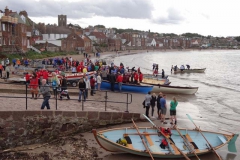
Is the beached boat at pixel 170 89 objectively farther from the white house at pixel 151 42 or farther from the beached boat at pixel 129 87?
the white house at pixel 151 42

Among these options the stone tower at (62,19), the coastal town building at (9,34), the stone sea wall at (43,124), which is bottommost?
the stone sea wall at (43,124)

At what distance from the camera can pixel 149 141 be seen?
439 inches

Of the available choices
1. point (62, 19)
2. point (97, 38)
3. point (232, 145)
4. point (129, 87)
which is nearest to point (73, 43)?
point (97, 38)

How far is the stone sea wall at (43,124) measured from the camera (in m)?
10.9

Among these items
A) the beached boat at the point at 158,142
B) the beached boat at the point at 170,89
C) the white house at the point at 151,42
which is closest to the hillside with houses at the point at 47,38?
the white house at the point at 151,42

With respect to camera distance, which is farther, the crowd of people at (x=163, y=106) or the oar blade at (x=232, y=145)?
the crowd of people at (x=163, y=106)

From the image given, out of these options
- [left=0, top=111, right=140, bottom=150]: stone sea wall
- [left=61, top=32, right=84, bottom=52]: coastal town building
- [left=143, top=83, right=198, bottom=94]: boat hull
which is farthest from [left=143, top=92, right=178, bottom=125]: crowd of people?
[left=61, top=32, right=84, bottom=52]: coastal town building

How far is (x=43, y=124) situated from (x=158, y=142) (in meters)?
4.91

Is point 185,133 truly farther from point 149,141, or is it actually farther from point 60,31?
point 60,31

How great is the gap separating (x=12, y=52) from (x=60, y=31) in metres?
47.6

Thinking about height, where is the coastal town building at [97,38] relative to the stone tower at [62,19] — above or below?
below

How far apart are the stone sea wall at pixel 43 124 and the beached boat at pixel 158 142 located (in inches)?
70.9

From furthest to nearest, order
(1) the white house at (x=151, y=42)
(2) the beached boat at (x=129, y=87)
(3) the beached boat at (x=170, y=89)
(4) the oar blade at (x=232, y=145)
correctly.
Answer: (1) the white house at (x=151, y=42) → (3) the beached boat at (x=170, y=89) → (2) the beached boat at (x=129, y=87) → (4) the oar blade at (x=232, y=145)

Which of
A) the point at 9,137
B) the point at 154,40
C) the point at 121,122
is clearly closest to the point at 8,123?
the point at 9,137
